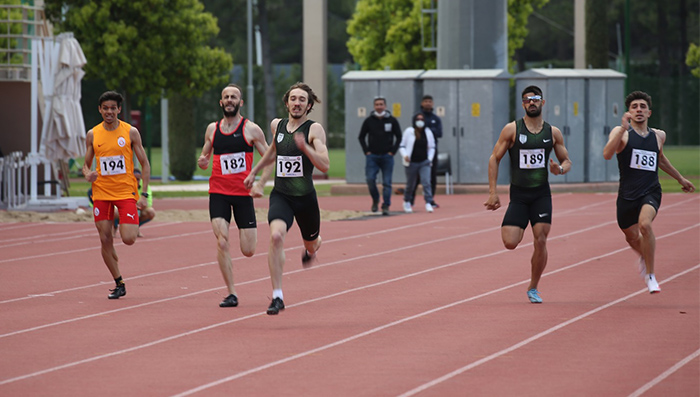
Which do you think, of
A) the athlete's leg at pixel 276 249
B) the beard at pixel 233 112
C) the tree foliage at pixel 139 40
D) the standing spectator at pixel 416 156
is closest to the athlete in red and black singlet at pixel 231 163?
the beard at pixel 233 112

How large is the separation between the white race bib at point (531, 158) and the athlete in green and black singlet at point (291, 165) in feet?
6.51

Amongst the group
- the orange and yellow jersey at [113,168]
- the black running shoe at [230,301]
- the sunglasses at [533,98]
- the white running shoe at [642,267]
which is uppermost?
the sunglasses at [533,98]

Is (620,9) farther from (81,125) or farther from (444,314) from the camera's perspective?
(444,314)

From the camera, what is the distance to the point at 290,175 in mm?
10734

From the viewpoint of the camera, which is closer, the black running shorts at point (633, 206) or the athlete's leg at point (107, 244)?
the black running shorts at point (633, 206)

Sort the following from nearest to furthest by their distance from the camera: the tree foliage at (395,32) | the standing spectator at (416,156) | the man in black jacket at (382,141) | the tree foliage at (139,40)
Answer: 1. the man in black jacket at (382,141)
2. the standing spectator at (416,156)
3. the tree foliage at (139,40)
4. the tree foliage at (395,32)

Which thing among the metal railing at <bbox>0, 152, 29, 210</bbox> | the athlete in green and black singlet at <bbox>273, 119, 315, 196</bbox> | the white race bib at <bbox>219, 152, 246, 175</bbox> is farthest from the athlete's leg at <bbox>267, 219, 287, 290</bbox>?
the metal railing at <bbox>0, 152, 29, 210</bbox>

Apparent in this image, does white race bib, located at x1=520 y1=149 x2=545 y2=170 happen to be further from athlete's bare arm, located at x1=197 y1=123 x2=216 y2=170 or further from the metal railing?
the metal railing

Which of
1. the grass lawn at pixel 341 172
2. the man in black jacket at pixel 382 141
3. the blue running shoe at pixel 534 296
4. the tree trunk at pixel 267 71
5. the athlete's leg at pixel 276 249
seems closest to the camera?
the athlete's leg at pixel 276 249

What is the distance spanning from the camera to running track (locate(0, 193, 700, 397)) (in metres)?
7.78

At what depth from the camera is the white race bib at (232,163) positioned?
37.0 ft

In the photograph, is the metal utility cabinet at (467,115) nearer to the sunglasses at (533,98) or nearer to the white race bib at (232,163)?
the sunglasses at (533,98)

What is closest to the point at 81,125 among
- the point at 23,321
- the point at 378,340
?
the point at 23,321

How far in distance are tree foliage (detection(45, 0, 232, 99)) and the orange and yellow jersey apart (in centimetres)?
2092
